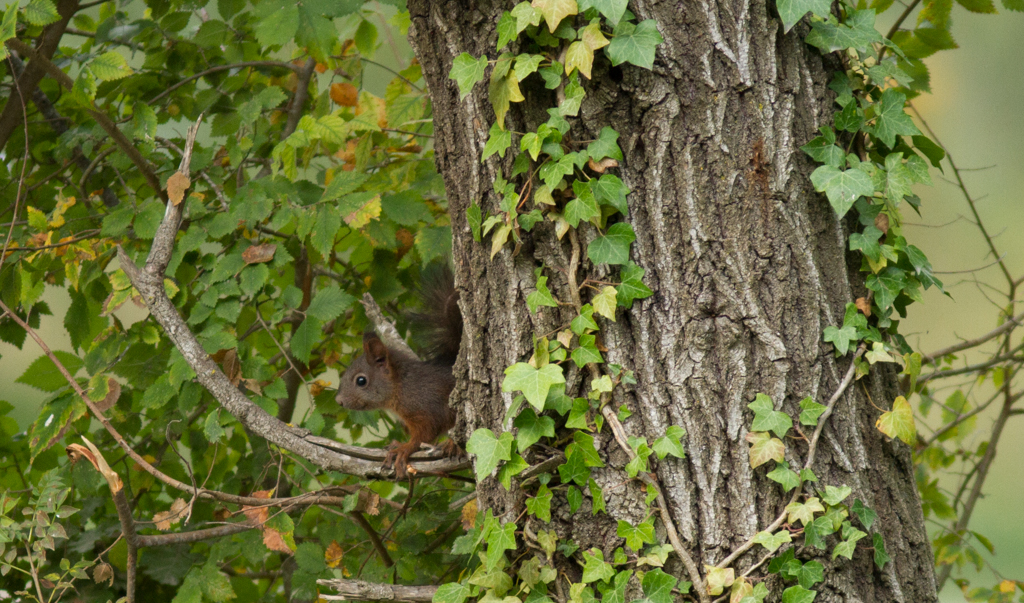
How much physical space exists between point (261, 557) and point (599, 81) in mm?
1601

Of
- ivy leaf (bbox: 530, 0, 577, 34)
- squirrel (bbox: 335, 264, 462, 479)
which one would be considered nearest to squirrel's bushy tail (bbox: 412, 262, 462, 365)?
squirrel (bbox: 335, 264, 462, 479)

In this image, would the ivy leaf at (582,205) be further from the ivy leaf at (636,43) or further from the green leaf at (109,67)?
the green leaf at (109,67)

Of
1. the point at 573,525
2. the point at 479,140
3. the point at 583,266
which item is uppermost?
the point at 479,140

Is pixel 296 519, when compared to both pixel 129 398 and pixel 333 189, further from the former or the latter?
pixel 333 189

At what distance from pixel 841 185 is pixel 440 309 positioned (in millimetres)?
1334

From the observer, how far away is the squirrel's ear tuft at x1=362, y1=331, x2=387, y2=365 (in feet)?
8.50

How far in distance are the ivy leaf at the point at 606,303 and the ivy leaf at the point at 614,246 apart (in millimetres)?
51

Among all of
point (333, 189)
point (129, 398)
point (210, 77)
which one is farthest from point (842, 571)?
point (210, 77)

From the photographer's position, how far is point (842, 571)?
4.25ft

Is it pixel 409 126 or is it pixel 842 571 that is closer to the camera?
pixel 842 571

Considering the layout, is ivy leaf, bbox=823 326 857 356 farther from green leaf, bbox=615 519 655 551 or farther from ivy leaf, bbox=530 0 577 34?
ivy leaf, bbox=530 0 577 34

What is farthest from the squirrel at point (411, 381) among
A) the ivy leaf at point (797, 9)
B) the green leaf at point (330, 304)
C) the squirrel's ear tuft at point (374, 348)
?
the ivy leaf at point (797, 9)

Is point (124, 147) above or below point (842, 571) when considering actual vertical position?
above

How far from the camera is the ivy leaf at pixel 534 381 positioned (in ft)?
4.15
